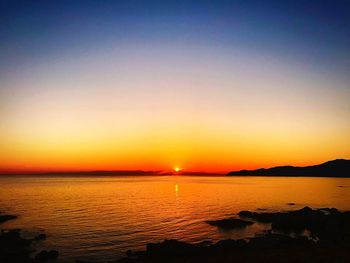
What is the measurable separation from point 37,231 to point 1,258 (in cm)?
1435

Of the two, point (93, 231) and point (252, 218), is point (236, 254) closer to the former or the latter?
point (93, 231)

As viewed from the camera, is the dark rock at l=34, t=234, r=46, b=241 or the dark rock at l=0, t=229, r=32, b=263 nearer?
the dark rock at l=0, t=229, r=32, b=263

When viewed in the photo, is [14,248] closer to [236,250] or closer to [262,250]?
[236,250]

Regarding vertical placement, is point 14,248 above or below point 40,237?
below

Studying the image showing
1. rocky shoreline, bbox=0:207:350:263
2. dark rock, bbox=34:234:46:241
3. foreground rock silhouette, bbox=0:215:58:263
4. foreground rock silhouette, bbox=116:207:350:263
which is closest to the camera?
foreground rock silhouette, bbox=116:207:350:263

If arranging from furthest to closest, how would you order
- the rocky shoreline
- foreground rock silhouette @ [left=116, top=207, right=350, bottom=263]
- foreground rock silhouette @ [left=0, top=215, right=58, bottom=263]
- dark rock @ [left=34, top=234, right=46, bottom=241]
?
dark rock @ [left=34, top=234, right=46, bottom=241]
foreground rock silhouette @ [left=0, top=215, right=58, bottom=263]
the rocky shoreline
foreground rock silhouette @ [left=116, top=207, right=350, bottom=263]

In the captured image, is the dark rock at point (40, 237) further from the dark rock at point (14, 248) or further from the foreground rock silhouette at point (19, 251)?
the dark rock at point (14, 248)

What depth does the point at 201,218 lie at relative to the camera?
2057 inches

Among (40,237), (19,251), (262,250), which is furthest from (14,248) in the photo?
(262,250)

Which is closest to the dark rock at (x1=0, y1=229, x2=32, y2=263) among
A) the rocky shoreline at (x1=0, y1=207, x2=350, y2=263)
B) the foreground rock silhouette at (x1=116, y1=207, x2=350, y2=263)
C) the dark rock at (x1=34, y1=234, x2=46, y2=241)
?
the rocky shoreline at (x1=0, y1=207, x2=350, y2=263)

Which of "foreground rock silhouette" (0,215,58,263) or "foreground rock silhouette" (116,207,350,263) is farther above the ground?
"foreground rock silhouette" (116,207,350,263)

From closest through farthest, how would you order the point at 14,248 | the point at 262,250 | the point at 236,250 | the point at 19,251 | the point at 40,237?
1. the point at 262,250
2. the point at 236,250
3. the point at 19,251
4. the point at 14,248
5. the point at 40,237

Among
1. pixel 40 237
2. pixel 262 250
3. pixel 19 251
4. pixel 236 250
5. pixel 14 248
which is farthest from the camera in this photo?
pixel 40 237

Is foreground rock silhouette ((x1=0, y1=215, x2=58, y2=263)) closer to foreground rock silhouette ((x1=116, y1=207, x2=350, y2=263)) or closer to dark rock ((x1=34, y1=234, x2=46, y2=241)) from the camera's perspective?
dark rock ((x1=34, y1=234, x2=46, y2=241))
